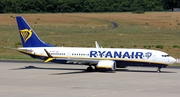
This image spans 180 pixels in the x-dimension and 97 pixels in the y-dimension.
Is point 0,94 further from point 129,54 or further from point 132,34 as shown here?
point 132,34

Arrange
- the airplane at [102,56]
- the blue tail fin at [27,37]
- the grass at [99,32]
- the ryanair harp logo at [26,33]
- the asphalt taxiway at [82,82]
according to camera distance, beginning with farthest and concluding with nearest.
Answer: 1. the grass at [99,32]
2. the ryanair harp logo at [26,33]
3. the blue tail fin at [27,37]
4. the airplane at [102,56]
5. the asphalt taxiway at [82,82]

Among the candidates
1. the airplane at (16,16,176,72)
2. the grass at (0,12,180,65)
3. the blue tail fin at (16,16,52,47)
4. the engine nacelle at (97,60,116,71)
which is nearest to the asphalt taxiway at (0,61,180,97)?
the engine nacelle at (97,60,116,71)

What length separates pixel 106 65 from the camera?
66312mm

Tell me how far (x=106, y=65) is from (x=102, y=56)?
2083 millimetres

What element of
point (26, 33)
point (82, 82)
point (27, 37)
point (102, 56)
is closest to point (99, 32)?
point (26, 33)

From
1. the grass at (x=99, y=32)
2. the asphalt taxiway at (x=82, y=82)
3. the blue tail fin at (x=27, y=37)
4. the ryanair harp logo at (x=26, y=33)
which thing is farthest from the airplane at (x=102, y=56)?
the grass at (x=99, y=32)

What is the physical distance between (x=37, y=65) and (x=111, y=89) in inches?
1116

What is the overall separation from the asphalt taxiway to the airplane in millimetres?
1275

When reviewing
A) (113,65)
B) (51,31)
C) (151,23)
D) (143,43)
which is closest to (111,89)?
(113,65)

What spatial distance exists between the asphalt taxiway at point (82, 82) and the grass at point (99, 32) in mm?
21193

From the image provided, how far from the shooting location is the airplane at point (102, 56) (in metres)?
66.9

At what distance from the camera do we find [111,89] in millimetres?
50219

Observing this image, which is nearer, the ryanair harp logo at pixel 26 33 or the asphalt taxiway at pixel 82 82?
the asphalt taxiway at pixel 82 82

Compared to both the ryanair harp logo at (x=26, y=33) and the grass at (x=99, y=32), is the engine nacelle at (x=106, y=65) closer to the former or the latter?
the ryanair harp logo at (x=26, y=33)
